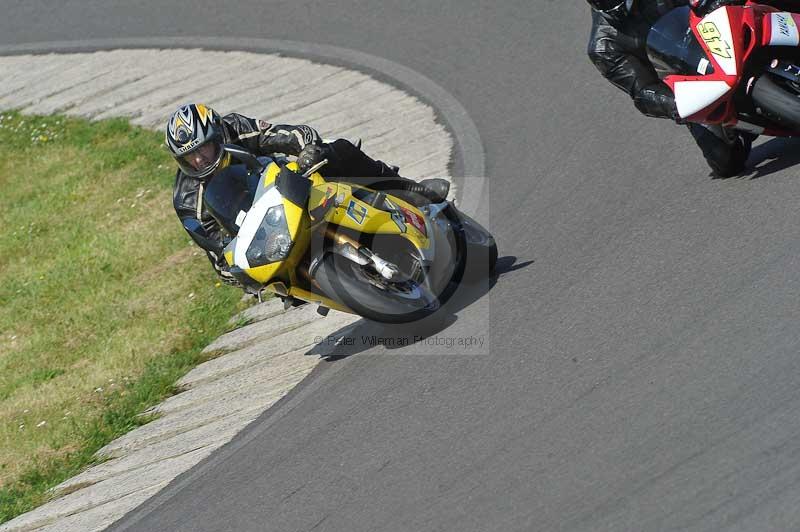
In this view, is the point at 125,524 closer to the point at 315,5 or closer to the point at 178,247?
the point at 178,247

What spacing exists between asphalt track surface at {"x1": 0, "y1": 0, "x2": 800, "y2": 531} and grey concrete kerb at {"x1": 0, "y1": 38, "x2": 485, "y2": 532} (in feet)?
1.61

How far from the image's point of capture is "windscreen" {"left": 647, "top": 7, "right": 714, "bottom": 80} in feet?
25.1

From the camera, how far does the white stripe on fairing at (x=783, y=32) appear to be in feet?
23.8

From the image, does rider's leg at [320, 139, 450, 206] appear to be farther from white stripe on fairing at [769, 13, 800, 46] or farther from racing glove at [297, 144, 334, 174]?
white stripe on fairing at [769, 13, 800, 46]

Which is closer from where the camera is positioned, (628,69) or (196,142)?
(196,142)

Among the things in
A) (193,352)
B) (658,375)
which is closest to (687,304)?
(658,375)

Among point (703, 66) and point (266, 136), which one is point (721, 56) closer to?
point (703, 66)

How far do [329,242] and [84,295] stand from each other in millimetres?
4451

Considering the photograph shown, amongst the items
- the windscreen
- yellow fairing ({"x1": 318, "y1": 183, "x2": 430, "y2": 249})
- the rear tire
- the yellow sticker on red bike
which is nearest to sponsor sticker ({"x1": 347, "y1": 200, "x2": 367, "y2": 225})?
yellow fairing ({"x1": 318, "y1": 183, "x2": 430, "y2": 249})

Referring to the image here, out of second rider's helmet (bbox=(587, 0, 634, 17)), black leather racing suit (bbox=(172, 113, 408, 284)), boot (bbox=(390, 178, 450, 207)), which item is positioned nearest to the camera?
second rider's helmet (bbox=(587, 0, 634, 17))

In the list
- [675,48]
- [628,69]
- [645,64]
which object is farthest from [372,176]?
[675,48]

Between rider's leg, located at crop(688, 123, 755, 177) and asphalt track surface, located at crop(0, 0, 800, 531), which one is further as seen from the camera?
rider's leg, located at crop(688, 123, 755, 177)

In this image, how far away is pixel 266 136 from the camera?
27.1 ft

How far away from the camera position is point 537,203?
9125 millimetres
